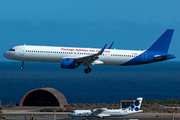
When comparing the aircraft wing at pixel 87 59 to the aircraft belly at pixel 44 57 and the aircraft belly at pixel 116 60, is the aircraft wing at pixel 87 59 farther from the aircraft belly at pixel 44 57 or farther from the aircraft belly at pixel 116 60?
the aircraft belly at pixel 44 57

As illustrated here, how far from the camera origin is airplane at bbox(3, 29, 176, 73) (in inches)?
2308

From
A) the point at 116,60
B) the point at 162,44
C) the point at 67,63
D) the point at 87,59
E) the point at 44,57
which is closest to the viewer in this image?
the point at 67,63

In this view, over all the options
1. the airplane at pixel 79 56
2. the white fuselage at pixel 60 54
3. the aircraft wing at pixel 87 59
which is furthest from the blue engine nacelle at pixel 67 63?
the white fuselage at pixel 60 54

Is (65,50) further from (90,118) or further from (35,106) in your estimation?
(35,106)

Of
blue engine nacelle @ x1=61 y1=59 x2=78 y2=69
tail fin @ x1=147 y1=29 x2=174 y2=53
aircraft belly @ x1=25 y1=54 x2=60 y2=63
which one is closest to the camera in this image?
blue engine nacelle @ x1=61 y1=59 x2=78 y2=69

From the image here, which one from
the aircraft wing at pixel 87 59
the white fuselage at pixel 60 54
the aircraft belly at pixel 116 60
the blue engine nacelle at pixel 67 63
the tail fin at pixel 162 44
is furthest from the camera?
the tail fin at pixel 162 44

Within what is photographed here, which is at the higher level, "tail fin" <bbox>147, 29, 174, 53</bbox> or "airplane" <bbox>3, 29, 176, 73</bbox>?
"tail fin" <bbox>147, 29, 174, 53</bbox>

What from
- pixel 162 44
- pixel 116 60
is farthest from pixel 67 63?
pixel 162 44

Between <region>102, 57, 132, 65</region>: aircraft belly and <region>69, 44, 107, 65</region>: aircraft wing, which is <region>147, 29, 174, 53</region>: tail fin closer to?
<region>102, 57, 132, 65</region>: aircraft belly

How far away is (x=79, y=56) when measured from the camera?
2350 inches

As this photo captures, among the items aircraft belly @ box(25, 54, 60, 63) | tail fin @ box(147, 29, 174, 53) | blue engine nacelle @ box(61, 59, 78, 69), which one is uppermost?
tail fin @ box(147, 29, 174, 53)

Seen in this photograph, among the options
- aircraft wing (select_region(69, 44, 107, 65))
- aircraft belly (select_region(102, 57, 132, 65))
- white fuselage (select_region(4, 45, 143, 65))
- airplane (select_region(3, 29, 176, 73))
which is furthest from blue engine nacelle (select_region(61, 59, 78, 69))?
aircraft belly (select_region(102, 57, 132, 65))

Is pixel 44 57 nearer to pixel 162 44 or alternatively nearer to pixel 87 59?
pixel 87 59

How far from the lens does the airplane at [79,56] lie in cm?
5863
